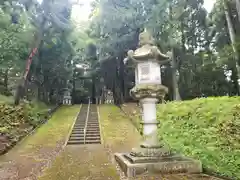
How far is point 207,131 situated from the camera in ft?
32.8

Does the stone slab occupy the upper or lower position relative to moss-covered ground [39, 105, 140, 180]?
upper

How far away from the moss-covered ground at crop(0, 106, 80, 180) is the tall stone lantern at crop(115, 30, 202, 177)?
2.95m

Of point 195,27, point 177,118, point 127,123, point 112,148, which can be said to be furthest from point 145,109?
point 195,27

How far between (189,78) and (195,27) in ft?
18.0

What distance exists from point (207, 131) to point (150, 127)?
10.6 ft

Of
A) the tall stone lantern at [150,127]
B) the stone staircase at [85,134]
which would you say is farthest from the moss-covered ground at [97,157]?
the tall stone lantern at [150,127]

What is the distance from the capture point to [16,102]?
17562mm

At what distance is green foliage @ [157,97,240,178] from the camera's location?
7.63 metres

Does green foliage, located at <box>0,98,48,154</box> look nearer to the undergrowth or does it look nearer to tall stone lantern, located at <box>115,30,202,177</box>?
the undergrowth

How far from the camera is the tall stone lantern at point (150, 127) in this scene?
699 centimetres

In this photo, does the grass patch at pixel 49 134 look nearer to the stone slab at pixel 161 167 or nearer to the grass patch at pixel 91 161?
the grass patch at pixel 91 161

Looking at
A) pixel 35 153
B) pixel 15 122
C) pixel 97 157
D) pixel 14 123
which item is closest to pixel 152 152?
pixel 97 157

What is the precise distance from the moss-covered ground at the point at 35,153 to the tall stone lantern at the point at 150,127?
295cm

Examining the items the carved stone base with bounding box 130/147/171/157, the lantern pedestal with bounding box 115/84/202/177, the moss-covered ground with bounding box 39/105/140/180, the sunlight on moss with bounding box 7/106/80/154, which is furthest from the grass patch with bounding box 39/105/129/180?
the sunlight on moss with bounding box 7/106/80/154
